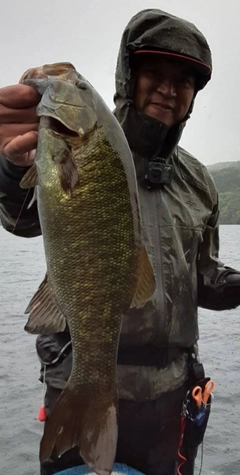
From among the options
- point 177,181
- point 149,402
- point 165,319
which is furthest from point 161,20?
point 149,402

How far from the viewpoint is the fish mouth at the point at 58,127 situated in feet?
6.68

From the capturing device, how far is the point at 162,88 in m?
3.44

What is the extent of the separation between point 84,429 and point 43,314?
1.73 ft

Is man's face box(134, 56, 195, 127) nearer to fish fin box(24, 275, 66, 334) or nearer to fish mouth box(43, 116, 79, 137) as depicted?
fish mouth box(43, 116, 79, 137)

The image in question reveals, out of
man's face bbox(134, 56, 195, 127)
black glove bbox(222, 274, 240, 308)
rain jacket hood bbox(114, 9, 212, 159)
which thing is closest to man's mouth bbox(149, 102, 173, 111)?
man's face bbox(134, 56, 195, 127)

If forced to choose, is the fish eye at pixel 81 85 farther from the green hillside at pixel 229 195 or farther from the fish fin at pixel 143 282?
the green hillside at pixel 229 195

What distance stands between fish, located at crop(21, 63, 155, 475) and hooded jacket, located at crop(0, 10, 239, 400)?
77 centimetres

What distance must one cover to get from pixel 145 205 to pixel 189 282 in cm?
59

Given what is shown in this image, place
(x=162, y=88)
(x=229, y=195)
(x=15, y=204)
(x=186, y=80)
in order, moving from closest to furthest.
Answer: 1. (x=15, y=204)
2. (x=162, y=88)
3. (x=186, y=80)
4. (x=229, y=195)

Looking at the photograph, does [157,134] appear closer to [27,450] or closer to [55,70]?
[55,70]

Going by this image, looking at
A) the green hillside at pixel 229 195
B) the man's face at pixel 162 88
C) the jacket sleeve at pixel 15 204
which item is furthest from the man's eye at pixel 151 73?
the green hillside at pixel 229 195

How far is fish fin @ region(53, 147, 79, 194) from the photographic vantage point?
200 cm

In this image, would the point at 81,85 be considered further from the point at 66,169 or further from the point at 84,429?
the point at 84,429

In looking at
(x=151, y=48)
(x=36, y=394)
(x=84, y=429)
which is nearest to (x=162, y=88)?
(x=151, y=48)
